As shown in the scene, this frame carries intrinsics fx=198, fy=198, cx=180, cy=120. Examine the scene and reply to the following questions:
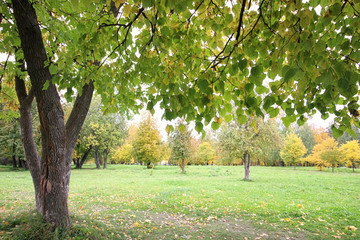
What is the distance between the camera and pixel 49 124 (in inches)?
157

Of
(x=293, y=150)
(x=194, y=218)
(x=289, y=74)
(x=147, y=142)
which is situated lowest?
(x=194, y=218)

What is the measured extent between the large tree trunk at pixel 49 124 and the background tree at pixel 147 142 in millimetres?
23607

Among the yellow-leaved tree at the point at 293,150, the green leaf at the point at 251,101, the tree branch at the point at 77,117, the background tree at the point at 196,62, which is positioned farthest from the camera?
the yellow-leaved tree at the point at 293,150

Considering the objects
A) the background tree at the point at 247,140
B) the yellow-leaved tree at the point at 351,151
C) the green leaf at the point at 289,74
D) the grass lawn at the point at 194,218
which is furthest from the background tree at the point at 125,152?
the yellow-leaved tree at the point at 351,151

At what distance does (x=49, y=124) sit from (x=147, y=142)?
2488 cm

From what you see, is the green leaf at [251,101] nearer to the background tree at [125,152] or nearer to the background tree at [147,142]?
the background tree at [147,142]

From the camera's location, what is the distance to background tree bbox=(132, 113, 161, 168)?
91.9 feet

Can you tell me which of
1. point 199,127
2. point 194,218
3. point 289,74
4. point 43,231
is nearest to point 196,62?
point 199,127

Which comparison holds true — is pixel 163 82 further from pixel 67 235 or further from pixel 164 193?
pixel 164 193

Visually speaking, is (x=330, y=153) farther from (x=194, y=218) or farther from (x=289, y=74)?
(x=289, y=74)

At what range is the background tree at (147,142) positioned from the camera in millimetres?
28016

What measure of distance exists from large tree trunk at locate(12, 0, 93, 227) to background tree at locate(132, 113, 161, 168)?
929 inches

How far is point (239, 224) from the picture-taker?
593cm

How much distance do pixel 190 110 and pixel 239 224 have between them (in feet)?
16.6
